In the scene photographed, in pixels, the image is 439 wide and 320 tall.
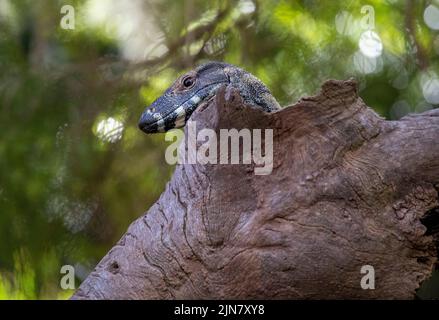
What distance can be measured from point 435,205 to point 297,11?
2.46m

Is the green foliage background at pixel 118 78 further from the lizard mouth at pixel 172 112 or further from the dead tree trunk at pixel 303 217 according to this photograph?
the dead tree trunk at pixel 303 217

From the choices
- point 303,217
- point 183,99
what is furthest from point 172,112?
point 303,217

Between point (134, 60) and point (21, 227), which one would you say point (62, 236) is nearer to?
point (21, 227)

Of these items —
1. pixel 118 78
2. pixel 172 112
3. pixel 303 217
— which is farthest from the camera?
pixel 118 78

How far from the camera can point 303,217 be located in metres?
2.96

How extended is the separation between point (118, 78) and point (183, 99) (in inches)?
51.5

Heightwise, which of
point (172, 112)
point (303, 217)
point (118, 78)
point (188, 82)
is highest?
point (118, 78)

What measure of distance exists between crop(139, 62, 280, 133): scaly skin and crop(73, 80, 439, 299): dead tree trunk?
30.6 inches

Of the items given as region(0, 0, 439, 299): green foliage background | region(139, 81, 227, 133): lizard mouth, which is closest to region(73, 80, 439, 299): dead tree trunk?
region(139, 81, 227, 133): lizard mouth

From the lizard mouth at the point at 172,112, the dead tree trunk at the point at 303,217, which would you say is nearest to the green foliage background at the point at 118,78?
the lizard mouth at the point at 172,112

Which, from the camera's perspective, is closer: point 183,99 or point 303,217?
point 303,217

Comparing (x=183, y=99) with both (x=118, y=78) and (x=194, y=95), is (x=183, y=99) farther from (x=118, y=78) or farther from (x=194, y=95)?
(x=118, y=78)

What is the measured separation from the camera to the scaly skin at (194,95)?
392 centimetres

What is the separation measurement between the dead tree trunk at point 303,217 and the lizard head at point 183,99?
0.78 meters
